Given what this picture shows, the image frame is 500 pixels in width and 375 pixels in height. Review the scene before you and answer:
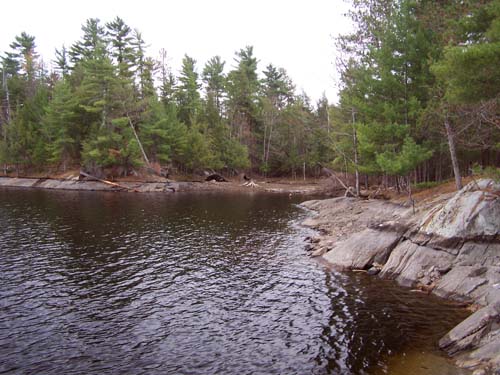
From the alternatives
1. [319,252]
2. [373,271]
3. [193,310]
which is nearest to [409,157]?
[319,252]

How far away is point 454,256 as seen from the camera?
1827 cm

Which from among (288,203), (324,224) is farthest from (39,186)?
(324,224)

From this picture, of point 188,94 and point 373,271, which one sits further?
point 188,94

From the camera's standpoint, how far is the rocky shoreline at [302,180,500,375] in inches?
468

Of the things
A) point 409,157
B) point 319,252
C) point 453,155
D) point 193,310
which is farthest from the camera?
point 409,157

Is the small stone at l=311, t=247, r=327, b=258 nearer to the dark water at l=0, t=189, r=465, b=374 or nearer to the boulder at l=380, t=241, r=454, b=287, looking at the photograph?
the dark water at l=0, t=189, r=465, b=374

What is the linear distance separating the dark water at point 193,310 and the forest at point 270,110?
1072 cm

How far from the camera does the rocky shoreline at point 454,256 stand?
11898 millimetres

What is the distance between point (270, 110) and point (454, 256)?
68718 mm

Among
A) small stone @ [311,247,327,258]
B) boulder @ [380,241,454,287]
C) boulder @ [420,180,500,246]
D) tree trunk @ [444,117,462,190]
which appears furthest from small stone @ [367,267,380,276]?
tree trunk @ [444,117,462,190]

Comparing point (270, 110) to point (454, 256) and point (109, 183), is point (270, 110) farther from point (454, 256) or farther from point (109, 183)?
point (454, 256)

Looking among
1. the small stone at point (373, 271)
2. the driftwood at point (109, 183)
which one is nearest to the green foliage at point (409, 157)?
the small stone at point (373, 271)

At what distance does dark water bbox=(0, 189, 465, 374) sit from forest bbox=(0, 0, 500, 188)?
10.7 metres

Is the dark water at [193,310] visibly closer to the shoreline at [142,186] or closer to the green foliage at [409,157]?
the green foliage at [409,157]
